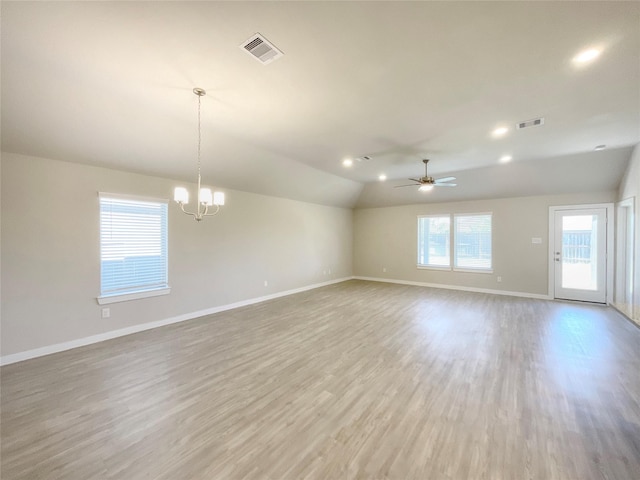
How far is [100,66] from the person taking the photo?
241cm

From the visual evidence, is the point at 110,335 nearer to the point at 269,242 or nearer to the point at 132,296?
the point at 132,296

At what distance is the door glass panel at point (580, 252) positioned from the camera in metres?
5.86

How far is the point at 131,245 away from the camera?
14.2 feet

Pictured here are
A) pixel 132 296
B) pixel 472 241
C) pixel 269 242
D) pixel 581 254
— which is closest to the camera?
pixel 132 296

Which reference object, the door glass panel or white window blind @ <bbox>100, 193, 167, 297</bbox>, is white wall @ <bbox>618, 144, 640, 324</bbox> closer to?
the door glass panel

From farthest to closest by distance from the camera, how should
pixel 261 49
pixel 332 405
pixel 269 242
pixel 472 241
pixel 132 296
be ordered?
pixel 472 241
pixel 269 242
pixel 132 296
pixel 332 405
pixel 261 49

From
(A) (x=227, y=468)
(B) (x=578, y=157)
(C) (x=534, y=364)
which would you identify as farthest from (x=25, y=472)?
(B) (x=578, y=157)

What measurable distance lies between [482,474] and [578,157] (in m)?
6.12

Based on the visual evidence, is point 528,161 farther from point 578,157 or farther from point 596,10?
point 596,10

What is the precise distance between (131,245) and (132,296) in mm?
834

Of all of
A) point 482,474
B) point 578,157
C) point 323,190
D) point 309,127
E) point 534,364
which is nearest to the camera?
point 482,474

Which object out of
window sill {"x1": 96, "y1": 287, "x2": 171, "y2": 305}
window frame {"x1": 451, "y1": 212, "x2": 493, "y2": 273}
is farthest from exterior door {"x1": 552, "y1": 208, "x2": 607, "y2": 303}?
window sill {"x1": 96, "y1": 287, "x2": 171, "y2": 305}

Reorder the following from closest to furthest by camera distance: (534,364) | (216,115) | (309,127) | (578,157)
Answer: (534,364) → (216,115) → (309,127) → (578,157)

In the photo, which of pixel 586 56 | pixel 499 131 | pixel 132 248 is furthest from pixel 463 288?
pixel 132 248
